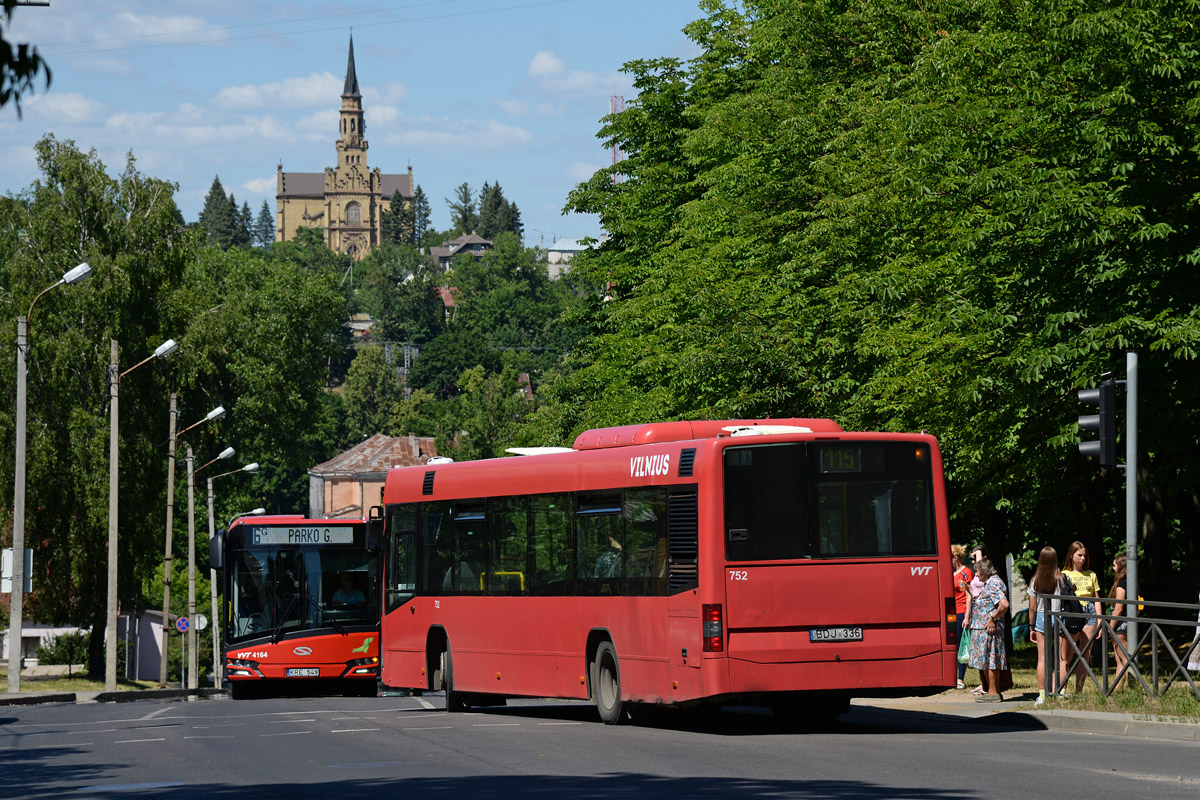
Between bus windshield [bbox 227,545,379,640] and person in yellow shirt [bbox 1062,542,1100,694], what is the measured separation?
12991 mm

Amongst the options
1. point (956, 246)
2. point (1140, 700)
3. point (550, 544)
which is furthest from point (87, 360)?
point (1140, 700)

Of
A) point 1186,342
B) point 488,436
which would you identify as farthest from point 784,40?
point 488,436

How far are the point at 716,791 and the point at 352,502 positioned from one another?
467 ft

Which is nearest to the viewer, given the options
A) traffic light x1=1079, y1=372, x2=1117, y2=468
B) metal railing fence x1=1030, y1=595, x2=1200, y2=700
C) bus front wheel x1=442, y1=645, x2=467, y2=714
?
metal railing fence x1=1030, y1=595, x2=1200, y2=700

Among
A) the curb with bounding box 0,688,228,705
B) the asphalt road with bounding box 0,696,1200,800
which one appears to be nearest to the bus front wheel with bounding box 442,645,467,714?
the asphalt road with bounding box 0,696,1200,800

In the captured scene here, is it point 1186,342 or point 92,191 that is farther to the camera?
point 92,191

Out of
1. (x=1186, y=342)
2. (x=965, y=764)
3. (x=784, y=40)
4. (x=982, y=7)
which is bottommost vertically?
(x=965, y=764)

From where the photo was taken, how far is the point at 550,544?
18.3 m

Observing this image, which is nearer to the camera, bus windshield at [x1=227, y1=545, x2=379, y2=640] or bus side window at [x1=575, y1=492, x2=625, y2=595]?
bus side window at [x1=575, y1=492, x2=625, y2=595]

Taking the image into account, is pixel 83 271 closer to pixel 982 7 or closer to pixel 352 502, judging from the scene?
pixel 982 7

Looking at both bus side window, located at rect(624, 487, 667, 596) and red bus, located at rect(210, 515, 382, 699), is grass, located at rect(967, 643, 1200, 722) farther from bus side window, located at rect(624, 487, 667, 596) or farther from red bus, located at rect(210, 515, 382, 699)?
red bus, located at rect(210, 515, 382, 699)

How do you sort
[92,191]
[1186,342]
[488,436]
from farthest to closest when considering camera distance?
[488,436] → [92,191] → [1186,342]

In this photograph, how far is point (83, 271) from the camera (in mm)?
31297

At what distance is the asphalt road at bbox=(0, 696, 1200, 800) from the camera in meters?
11.0
